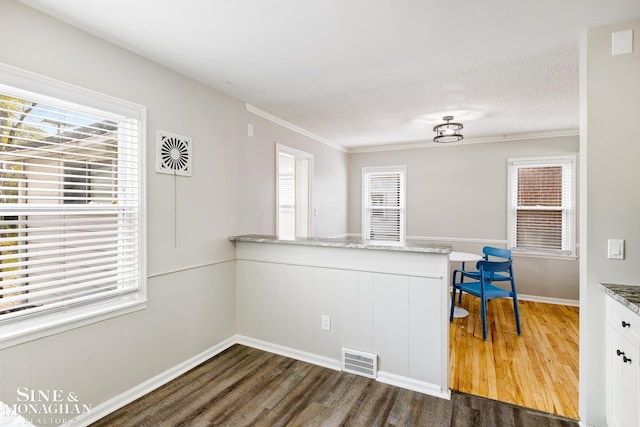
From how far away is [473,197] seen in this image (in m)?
4.97

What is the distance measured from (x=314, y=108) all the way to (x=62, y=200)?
2435 mm

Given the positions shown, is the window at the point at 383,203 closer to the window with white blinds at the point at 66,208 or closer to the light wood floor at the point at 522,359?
the light wood floor at the point at 522,359

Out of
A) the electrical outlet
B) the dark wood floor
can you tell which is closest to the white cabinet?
the dark wood floor

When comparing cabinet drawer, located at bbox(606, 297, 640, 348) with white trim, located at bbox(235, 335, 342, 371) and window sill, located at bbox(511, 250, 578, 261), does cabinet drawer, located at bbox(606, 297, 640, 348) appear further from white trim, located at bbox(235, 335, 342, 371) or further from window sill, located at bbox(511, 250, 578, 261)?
window sill, located at bbox(511, 250, 578, 261)

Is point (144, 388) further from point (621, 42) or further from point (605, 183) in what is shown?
point (621, 42)

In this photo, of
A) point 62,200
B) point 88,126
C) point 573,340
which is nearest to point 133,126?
point 88,126

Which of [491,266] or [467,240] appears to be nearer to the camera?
[491,266]

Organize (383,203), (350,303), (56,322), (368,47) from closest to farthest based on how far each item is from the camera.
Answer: (56,322), (368,47), (350,303), (383,203)

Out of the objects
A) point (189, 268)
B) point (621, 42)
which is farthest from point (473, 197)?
point (189, 268)

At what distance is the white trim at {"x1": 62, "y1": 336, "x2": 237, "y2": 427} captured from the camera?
6.48ft

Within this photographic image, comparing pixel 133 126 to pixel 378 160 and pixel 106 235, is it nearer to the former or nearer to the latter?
pixel 106 235

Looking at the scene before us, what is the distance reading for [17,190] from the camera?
1692 millimetres

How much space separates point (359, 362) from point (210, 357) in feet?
4.48

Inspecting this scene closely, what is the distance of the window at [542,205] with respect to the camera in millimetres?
4473
